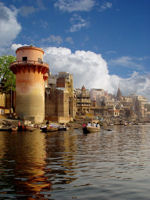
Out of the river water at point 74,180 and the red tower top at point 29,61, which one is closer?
the river water at point 74,180

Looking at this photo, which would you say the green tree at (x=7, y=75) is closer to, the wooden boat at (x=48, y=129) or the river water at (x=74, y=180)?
the wooden boat at (x=48, y=129)

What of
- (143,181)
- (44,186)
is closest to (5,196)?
(44,186)

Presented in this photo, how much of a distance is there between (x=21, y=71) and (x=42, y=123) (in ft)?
42.5

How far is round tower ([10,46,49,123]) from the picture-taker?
51000 millimetres

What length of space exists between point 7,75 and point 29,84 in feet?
40.7

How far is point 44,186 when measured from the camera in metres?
7.87

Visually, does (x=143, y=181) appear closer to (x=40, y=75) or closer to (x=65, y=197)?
(x=65, y=197)

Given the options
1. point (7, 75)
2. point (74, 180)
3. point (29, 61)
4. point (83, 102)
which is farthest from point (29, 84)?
point (83, 102)

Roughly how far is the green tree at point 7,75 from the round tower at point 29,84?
807cm

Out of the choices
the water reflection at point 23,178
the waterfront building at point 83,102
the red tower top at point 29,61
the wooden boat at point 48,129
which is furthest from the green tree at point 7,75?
the waterfront building at point 83,102

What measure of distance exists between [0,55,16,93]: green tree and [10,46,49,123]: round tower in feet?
26.5

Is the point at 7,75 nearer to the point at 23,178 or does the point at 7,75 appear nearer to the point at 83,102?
the point at 23,178

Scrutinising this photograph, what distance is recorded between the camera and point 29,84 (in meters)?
51.4

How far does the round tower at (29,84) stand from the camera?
167ft
